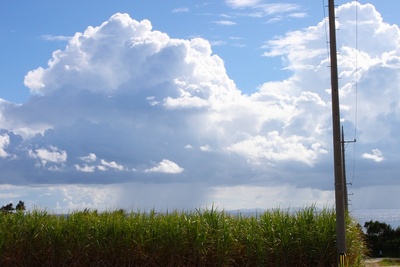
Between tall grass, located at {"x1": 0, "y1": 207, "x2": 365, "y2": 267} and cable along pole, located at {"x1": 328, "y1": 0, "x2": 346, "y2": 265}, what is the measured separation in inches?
70.5

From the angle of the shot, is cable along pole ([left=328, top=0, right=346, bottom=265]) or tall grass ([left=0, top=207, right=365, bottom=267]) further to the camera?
tall grass ([left=0, top=207, right=365, bottom=267])

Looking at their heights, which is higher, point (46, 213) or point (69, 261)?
point (46, 213)

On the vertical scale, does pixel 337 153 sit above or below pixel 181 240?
above

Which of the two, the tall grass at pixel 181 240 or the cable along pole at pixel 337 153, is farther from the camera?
the tall grass at pixel 181 240

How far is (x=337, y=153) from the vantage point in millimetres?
18406

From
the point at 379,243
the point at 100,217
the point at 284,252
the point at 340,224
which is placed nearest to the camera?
the point at 340,224

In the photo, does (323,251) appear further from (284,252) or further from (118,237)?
(118,237)

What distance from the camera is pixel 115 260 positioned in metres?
21.7

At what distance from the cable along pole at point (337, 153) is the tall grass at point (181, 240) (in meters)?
1.79

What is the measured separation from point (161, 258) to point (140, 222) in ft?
5.07

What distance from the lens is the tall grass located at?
69.3ft

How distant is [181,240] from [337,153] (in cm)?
Result: 583

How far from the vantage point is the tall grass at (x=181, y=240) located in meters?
21.1

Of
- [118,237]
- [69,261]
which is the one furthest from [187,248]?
[69,261]
